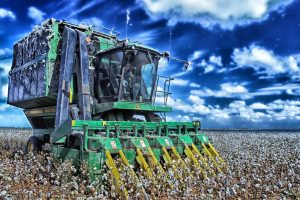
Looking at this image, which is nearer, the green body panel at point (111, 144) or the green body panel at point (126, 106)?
the green body panel at point (111, 144)

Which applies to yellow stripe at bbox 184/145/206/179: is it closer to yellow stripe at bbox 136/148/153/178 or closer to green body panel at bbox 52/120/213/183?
green body panel at bbox 52/120/213/183

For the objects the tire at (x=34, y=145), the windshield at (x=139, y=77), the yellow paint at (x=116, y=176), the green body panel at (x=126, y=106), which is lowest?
the yellow paint at (x=116, y=176)

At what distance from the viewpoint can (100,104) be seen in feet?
32.0

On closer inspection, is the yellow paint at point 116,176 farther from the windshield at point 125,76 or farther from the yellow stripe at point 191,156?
the windshield at point 125,76

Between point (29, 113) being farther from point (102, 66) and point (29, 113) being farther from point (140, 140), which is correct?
A: point (140, 140)

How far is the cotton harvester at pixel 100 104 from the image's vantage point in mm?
7449

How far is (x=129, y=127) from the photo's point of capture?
333 inches

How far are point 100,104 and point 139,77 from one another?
138 centimetres

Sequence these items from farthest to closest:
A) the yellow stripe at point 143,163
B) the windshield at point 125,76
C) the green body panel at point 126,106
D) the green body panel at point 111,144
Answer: the windshield at point 125,76 < the green body panel at point 126,106 < the green body panel at point 111,144 < the yellow stripe at point 143,163

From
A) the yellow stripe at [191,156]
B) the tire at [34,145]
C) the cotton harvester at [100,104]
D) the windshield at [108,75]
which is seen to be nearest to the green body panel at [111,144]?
the cotton harvester at [100,104]

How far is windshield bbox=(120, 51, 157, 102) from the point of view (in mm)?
9688

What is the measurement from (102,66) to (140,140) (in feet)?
11.2

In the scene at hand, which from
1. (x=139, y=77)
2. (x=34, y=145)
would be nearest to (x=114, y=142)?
(x=139, y=77)

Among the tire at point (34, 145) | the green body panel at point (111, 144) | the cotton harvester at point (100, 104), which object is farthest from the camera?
the tire at point (34, 145)
